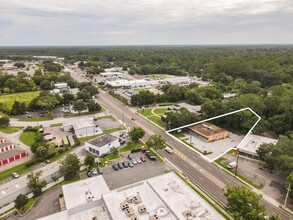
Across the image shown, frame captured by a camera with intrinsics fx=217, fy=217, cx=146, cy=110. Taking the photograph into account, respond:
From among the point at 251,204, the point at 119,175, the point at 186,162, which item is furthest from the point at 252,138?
the point at 119,175

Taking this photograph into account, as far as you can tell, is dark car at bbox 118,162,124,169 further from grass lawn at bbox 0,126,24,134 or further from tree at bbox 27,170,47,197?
grass lawn at bbox 0,126,24,134

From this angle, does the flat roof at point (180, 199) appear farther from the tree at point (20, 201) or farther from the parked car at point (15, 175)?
the parked car at point (15, 175)

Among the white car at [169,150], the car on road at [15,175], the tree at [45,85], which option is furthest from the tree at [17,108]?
the white car at [169,150]

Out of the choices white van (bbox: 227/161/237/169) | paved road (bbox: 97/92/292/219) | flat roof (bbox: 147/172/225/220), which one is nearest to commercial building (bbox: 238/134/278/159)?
white van (bbox: 227/161/237/169)

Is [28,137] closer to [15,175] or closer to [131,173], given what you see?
[15,175]

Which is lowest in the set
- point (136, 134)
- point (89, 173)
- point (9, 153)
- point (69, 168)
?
point (89, 173)

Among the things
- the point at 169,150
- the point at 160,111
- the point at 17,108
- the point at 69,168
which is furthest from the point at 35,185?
the point at 160,111

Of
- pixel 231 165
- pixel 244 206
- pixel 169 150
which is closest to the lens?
pixel 244 206

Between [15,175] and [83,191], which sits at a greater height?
[83,191]
